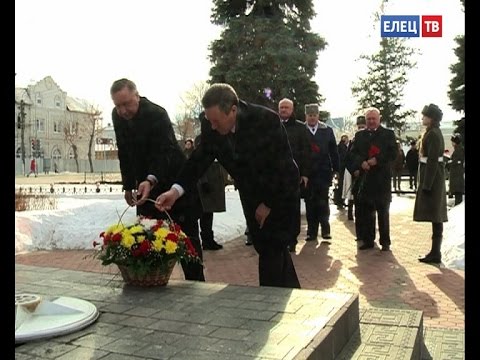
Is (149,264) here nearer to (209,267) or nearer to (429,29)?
(209,267)

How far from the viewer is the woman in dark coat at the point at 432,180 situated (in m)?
6.24

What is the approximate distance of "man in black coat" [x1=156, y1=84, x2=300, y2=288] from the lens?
3695mm

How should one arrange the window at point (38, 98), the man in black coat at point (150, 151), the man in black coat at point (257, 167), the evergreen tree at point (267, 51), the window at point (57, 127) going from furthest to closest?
1. the window at point (57, 127)
2. the window at point (38, 98)
3. the evergreen tree at point (267, 51)
4. the man in black coat at point (150, 151)
5. the man in black coat at point (257, 167)

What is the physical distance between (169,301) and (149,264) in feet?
1.12

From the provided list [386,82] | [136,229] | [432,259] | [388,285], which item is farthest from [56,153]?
[136,229]

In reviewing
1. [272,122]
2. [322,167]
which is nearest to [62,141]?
[322,167]

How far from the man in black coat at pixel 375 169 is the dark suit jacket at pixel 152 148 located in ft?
11.6

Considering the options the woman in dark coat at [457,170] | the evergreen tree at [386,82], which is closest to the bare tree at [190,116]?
the evergreen tree at [386,82]

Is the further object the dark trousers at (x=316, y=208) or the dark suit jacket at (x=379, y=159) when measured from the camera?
the dark trousers at (x=316, y=208)

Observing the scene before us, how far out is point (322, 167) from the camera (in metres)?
8.03

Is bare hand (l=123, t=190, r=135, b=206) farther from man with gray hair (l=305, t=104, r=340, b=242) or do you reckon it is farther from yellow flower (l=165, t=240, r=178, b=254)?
man with gray hair (l=305, t=104, r=340, b=242)

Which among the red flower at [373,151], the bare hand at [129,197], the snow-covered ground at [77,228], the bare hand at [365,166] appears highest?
the red flower at [373,151]

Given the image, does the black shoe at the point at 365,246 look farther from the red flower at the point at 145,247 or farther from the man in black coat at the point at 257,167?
the red flower at the point at 145,247
